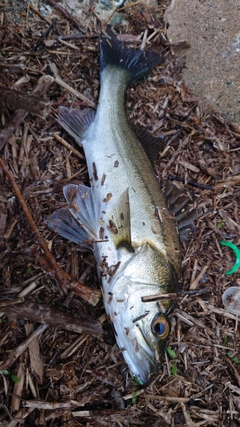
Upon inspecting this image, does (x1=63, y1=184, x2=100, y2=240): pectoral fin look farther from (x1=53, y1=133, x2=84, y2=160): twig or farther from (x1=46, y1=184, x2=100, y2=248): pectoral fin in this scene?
(x1=53, y1=133, x2=84, y2=160): twig

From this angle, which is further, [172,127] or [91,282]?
[172,127]

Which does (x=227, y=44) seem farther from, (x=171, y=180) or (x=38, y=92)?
(x=38, y=92)

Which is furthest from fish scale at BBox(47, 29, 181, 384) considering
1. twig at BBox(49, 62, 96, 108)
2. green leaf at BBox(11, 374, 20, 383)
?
green leaf at BBox(11, 374, 20, 383)

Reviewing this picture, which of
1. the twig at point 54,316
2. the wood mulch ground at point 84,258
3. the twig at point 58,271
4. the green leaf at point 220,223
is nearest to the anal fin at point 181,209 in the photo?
the wood mulch ground at point 84,258

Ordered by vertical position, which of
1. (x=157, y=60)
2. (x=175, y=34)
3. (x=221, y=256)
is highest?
(x=175, y=34)

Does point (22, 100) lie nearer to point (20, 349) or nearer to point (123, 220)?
point (123, 220)

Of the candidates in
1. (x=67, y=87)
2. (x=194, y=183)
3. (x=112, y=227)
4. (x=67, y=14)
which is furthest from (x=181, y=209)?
(x=67, y=14)

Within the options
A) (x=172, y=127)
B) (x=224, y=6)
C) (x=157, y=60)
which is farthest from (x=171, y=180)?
(x=224, y=6)
